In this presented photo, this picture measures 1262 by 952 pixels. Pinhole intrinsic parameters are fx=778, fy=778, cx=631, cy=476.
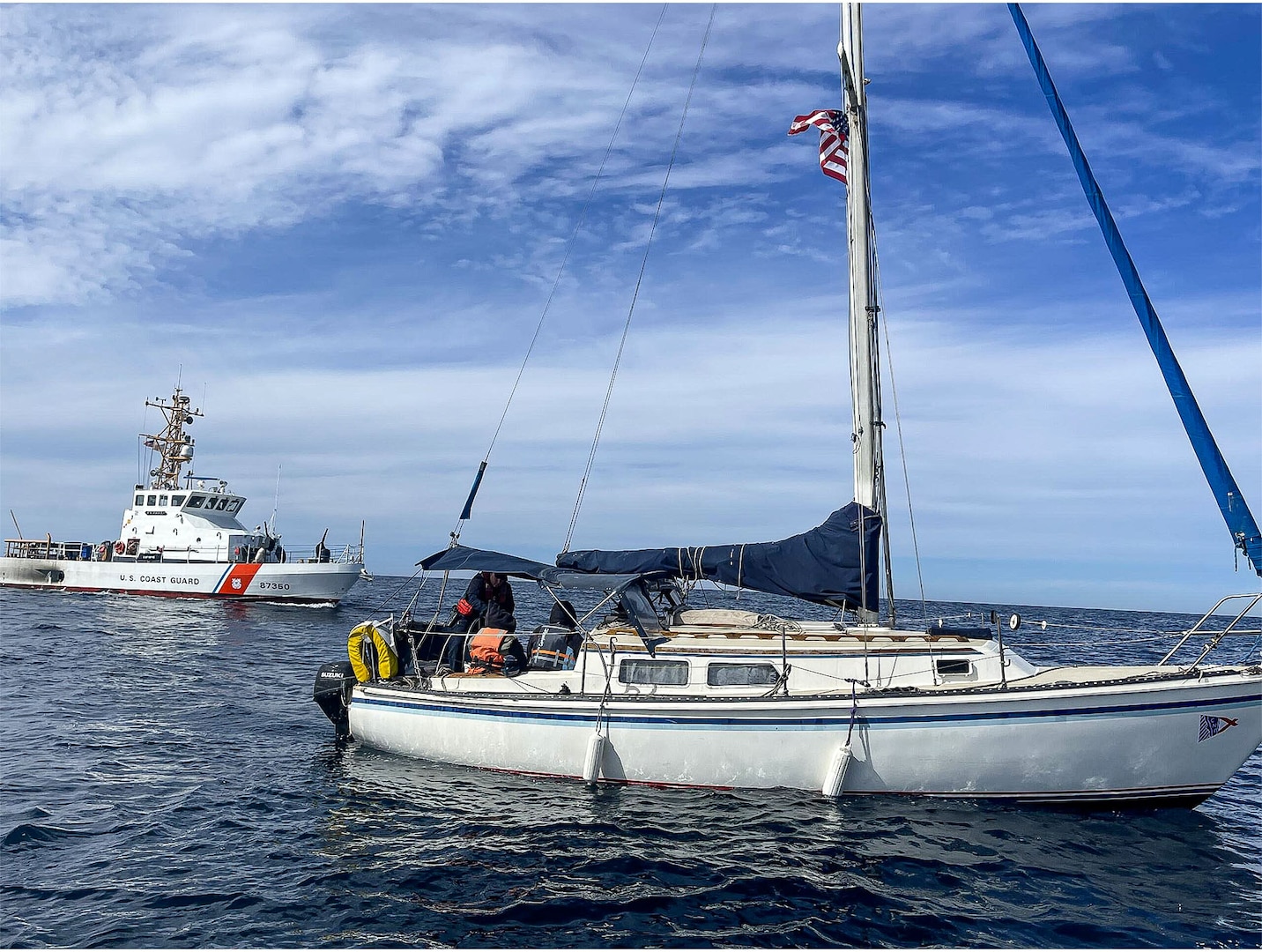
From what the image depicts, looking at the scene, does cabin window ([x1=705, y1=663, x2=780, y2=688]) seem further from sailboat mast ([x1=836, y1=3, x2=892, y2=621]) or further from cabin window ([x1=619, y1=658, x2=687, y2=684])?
sailboat mast ([x1=836, y1=3, x2=892, y2=621])

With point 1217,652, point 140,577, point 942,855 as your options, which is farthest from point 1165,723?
point 140,577

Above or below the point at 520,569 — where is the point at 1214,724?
below

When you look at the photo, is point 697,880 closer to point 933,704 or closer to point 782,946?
point 782,946

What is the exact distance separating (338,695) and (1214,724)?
13434 millimetres

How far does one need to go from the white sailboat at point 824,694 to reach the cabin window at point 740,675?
0.03 meters

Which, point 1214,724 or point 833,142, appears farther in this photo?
point 833,142

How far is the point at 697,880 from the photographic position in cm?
863

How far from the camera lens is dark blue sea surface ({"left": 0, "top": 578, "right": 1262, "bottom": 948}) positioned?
7594 mm

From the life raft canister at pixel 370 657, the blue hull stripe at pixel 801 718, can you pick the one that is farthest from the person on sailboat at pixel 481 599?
the blue hull stripe at pixel 801 718

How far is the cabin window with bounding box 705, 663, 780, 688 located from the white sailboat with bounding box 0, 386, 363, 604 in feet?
127

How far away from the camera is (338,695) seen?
14.1m

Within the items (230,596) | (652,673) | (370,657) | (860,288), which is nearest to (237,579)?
(230,596)

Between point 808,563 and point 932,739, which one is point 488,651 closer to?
point 808,563

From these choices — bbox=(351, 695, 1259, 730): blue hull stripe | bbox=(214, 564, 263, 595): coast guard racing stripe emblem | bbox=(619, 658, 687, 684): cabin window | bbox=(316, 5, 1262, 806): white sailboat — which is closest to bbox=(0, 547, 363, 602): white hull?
bbox=(214, 564, 263, 595): coast guard racing stripe emblem
